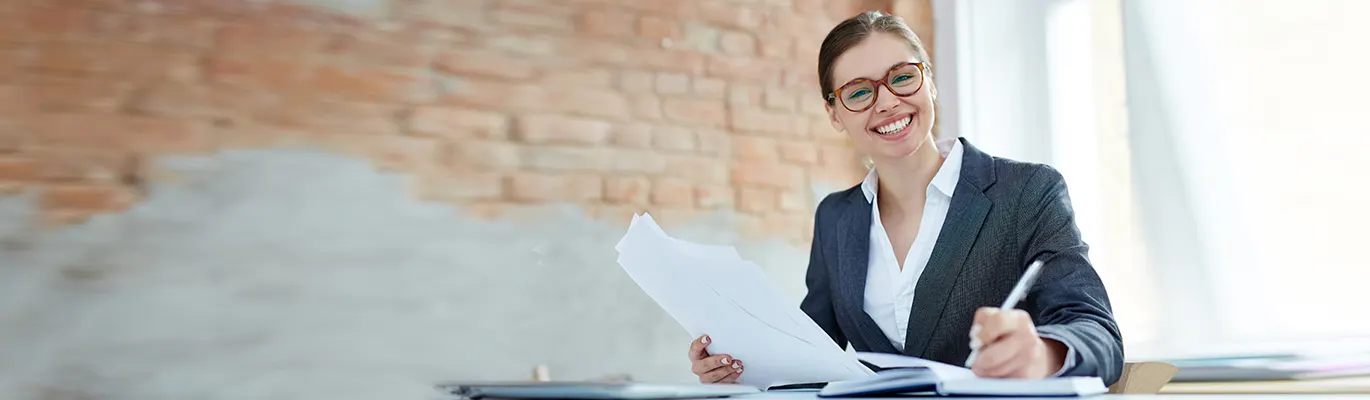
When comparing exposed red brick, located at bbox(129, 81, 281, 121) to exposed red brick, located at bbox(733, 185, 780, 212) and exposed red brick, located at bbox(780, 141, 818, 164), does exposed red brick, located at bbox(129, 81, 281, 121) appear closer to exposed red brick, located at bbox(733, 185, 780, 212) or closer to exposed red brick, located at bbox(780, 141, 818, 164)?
exposed red brick, located at bbox(733, 185, 780, 212)

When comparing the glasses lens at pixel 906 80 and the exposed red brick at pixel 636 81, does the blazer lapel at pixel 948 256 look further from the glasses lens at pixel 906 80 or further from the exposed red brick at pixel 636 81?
the exposed red brick at pixel 636 81

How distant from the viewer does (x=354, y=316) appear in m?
2.23

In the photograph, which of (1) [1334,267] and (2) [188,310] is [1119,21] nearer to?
(1) [1334,267]

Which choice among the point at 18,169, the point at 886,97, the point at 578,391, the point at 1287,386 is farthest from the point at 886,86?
the point at 18,169

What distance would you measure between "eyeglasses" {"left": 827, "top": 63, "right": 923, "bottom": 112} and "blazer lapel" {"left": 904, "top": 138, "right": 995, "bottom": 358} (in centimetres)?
16

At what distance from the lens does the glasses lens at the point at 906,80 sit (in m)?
1.46

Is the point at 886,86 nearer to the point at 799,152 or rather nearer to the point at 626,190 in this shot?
the point at 626,190

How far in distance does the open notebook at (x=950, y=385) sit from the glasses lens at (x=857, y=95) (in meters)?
0.58

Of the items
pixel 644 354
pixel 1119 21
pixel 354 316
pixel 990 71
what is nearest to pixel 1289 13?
pixel 1119 21

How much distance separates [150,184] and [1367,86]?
245cm

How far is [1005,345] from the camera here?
2.96 ft

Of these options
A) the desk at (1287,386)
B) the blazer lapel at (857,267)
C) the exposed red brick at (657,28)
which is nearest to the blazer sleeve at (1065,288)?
the blazer lapel at (857,267)

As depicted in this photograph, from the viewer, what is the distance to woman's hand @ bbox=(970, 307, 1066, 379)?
0.89m

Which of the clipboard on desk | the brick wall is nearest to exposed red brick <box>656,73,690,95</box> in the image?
the brick wall
